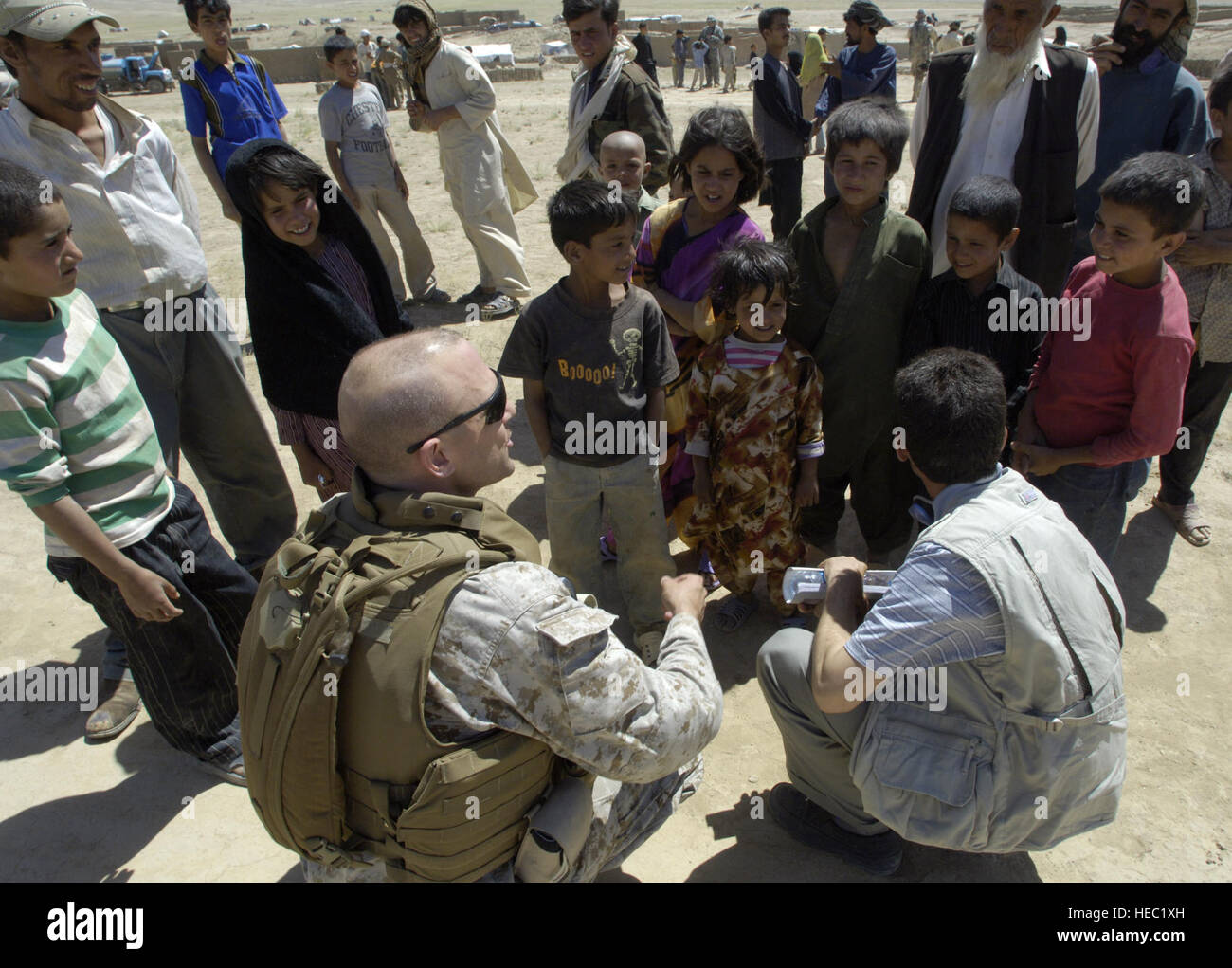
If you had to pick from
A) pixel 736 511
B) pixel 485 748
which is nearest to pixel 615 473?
pixel 736 511

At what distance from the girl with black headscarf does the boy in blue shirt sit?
282 cm

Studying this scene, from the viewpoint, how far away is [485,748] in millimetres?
1729

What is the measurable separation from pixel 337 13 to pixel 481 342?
76599 millimetres

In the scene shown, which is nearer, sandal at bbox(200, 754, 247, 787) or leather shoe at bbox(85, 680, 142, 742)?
sandal at bbox(200, 754, 247, 787)

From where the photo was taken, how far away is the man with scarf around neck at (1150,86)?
12.0ft

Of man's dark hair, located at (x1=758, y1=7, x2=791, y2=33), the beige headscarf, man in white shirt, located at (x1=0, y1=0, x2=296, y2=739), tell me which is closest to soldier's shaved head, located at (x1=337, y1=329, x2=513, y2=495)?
man in white shirt, located at (x1=0, y1=0, x2=296, y2=739)

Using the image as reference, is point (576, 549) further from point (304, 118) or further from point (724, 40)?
point (724, 40)

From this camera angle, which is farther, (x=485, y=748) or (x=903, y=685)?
(x=903, y=685)

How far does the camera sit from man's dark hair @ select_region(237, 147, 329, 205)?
2.82 metres

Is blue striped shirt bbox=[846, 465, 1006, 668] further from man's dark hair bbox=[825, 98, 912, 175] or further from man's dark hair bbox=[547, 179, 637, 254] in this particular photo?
man's dark hair bbox=[825, 98, 912, 175]

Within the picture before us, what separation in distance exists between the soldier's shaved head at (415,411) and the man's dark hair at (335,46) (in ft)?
18.3

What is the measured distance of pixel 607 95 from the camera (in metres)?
4.60

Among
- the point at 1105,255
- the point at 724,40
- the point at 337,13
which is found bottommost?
the point at 1105,255

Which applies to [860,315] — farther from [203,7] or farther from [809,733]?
[203,7]
